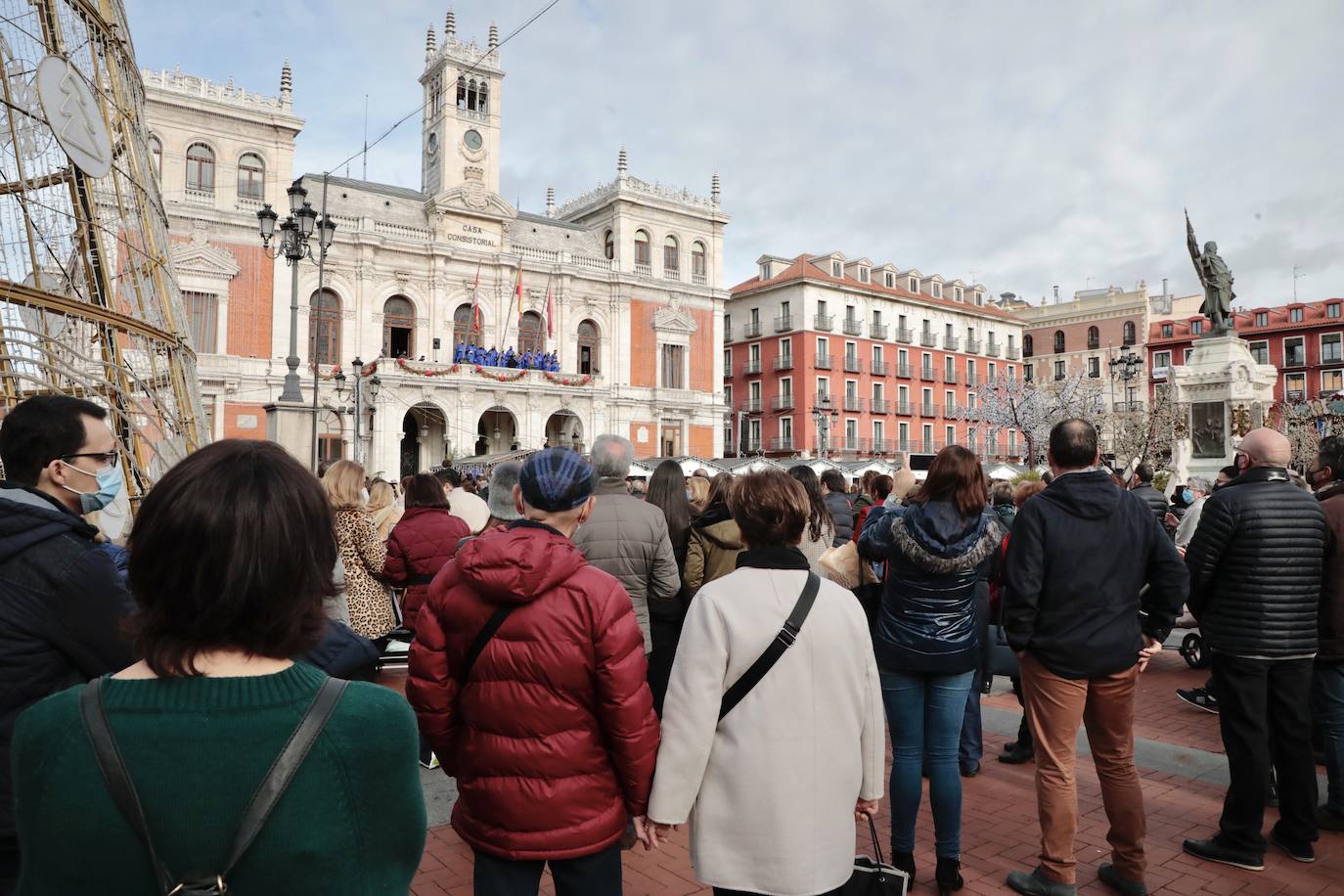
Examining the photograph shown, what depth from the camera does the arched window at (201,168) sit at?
30469 mm

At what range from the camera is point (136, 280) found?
4871 mm

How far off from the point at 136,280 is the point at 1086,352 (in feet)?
198

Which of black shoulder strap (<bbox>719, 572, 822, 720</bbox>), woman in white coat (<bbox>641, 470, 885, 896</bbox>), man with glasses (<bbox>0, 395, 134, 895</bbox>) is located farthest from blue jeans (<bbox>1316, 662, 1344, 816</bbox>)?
man with glasses (<bbox>0, 395, 134, 895</bbox>)

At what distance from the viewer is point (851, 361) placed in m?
46.6

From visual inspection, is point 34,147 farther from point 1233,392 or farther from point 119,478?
point 1233,392

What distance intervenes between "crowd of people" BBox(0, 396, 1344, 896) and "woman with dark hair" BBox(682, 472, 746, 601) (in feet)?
0.07

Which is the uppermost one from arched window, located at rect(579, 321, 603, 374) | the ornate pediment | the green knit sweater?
the ornate pediment

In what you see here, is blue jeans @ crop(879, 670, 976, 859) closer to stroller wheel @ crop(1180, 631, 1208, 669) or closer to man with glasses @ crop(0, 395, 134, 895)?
man with glasses @ crop(0, 395, 134, 895)

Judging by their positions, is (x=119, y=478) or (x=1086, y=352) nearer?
(x=119, y=478)

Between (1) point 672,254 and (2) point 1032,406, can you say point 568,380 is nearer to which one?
(1) point 672,254

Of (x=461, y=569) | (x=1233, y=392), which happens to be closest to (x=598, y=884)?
(x=461, y=569)

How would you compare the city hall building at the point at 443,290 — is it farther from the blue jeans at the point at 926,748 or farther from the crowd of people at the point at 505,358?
the blue jeans at the point at 926,748

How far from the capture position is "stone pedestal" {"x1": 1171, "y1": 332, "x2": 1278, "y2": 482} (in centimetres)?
1587

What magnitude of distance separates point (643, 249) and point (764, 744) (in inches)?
1550
